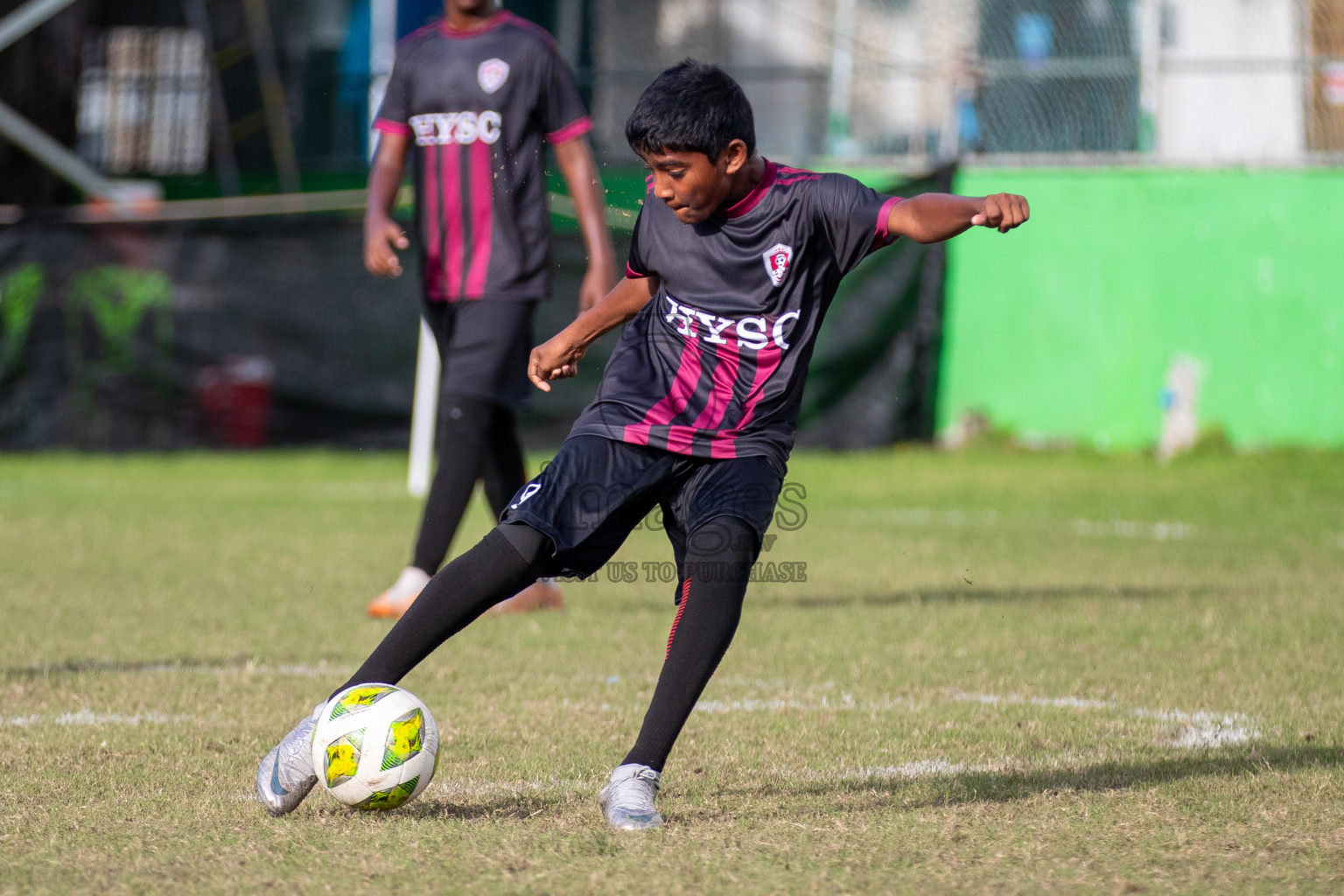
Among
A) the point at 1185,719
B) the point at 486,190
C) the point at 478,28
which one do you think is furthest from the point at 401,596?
the point at 1185,719

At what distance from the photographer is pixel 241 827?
301 centimetres

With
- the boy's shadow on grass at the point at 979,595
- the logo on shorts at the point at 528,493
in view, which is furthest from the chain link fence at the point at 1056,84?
the logo on shorts at the point at 528,493

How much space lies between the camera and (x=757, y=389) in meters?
3.38

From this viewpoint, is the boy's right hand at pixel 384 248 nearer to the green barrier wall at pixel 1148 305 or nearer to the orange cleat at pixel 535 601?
the orange cleat at pixel 535 601

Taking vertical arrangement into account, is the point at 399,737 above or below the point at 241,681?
above

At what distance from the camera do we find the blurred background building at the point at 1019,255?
477 inches

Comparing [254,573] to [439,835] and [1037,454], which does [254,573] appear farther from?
[1037,454]

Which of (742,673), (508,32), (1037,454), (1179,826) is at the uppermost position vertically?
(508,32)

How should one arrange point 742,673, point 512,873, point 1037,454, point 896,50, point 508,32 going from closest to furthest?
point 512,873
point 742,673
point 508,32
point 1037,454
point 896,50

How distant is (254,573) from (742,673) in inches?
107

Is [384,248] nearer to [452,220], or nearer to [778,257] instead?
[452,220]

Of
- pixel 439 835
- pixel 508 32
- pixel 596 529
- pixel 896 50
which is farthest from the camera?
pixel 896 50

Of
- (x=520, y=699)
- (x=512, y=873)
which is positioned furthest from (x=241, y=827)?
(x=520, y=699)

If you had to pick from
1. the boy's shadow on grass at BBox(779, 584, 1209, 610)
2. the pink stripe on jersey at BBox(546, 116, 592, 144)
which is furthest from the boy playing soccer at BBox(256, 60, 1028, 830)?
the boy's shadow on grass at BBox(779, 584, 1209, 610)
